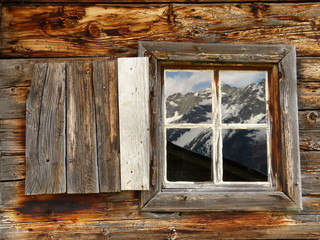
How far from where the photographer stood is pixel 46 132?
1.90 metres

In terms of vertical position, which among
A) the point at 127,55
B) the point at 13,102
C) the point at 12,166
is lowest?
the point at 12,166

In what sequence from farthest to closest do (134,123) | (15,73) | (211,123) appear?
(211,123) < (15,73) < (134,123)

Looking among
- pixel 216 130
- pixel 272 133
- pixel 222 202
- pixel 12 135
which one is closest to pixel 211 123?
pixel 216 130

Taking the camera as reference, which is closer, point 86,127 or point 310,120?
point 86,127

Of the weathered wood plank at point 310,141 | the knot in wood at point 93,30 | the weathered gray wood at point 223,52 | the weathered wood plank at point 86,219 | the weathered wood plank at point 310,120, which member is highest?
the knot in wood at point 93,30

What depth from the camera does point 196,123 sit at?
7.04ft

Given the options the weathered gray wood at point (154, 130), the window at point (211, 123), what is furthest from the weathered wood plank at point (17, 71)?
the window at point (211, 123)

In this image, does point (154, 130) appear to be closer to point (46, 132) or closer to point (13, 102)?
point (46, 132)

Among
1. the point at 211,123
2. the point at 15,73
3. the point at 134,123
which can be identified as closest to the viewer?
the point at 134,123

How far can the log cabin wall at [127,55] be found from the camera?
6.48 ft

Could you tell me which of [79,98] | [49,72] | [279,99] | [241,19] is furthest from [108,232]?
[241,19]

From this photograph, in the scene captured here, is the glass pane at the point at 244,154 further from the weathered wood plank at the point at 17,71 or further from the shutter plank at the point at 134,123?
the weathered wood plank at the point at 17,71

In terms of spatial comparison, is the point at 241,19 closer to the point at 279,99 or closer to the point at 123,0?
the point at 279,99

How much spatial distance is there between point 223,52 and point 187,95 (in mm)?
366
